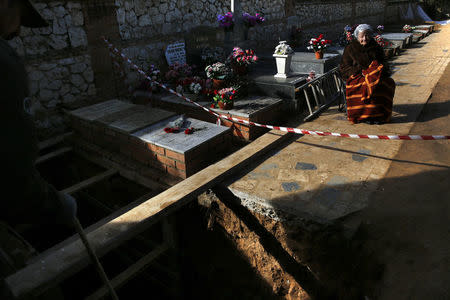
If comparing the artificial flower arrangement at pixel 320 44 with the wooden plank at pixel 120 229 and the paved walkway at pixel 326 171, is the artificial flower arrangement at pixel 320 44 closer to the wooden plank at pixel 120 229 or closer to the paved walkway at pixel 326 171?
the paved walkway at pixel 326 171

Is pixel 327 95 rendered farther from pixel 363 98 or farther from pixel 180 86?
pixel 180 86

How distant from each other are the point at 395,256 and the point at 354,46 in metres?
3.90

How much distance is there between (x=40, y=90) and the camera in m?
5.42

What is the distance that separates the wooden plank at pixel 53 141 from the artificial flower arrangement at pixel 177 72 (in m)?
2.24

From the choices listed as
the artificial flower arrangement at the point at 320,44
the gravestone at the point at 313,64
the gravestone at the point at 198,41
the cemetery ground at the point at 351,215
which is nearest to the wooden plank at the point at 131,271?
the cemetery ground at the point at 351,215

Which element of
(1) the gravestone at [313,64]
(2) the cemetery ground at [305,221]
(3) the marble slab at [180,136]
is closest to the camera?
(2) the cemetery ground at [305,221]

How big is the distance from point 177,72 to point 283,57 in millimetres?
2209

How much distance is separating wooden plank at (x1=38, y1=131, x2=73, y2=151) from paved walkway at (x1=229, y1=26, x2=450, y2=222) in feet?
11.8

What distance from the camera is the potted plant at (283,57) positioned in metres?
6.02

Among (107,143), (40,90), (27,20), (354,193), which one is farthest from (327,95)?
(27,20)

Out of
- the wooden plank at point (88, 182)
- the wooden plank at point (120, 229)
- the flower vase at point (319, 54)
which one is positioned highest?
the flower vase at point (319, 54)

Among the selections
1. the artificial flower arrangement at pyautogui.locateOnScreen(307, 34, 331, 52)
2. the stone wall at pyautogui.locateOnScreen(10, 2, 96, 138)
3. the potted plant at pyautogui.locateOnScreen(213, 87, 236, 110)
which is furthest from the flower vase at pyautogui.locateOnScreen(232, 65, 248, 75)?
the stone wall at pyautogui.locateOnScreen(10, 2, 96, 138)

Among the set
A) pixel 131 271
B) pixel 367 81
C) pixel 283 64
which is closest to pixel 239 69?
pixel 283 64

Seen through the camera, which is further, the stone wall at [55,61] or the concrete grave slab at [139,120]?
the stone wall at [55,61]
